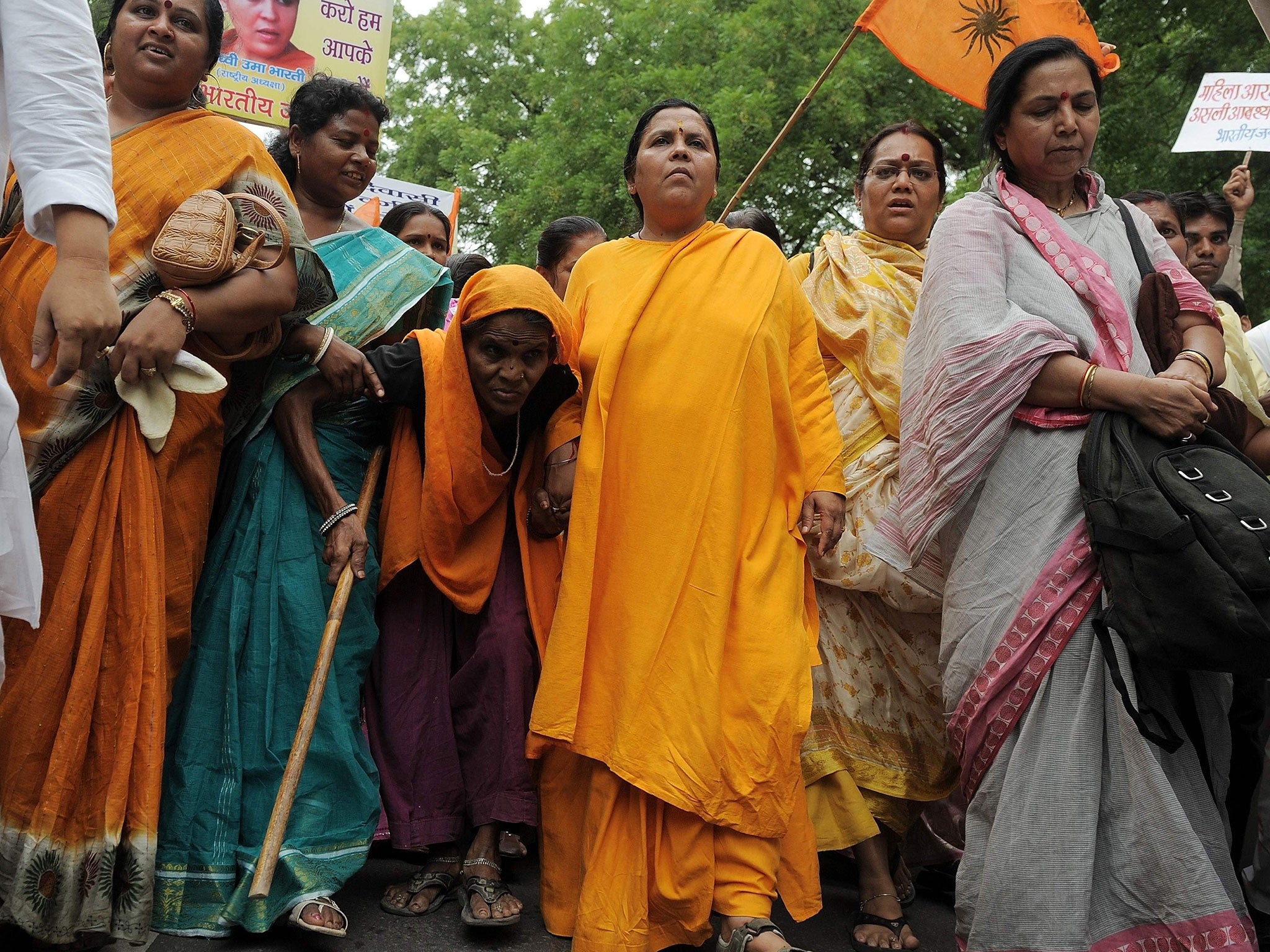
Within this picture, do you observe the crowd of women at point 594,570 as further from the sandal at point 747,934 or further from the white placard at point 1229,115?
the white placard at point 1229,115

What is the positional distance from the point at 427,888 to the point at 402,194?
631cm

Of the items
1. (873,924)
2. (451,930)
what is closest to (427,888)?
(451,930)

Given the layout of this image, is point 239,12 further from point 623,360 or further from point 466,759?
point 466,759

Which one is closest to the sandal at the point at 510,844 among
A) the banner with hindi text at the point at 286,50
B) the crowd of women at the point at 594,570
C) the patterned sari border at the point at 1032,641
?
the crowd of women at the point at 594,570

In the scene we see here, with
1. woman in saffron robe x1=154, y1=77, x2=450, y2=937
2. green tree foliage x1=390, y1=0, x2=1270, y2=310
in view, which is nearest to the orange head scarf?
woman in saffron robe x1=154, y1=77, x2=450, y2=937

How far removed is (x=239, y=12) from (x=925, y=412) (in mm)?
6757

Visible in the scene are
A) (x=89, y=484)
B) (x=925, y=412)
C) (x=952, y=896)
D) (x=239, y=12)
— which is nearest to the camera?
(x=89, y=484)

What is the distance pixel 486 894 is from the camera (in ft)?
10.2

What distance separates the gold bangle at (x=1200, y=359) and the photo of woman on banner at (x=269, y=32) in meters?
6.73

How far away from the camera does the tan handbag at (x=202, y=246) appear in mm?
2801

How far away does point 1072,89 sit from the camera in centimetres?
325

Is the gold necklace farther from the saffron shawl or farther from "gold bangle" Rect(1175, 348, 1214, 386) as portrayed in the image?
the saffron shawl

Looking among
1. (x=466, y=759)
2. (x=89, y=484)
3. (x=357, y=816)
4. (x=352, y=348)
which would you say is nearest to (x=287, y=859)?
(x=357, y=816)

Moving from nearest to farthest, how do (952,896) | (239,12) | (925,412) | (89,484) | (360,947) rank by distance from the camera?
(89,484) < (360,947) < (925,412) < (952,896) < (239,12)
